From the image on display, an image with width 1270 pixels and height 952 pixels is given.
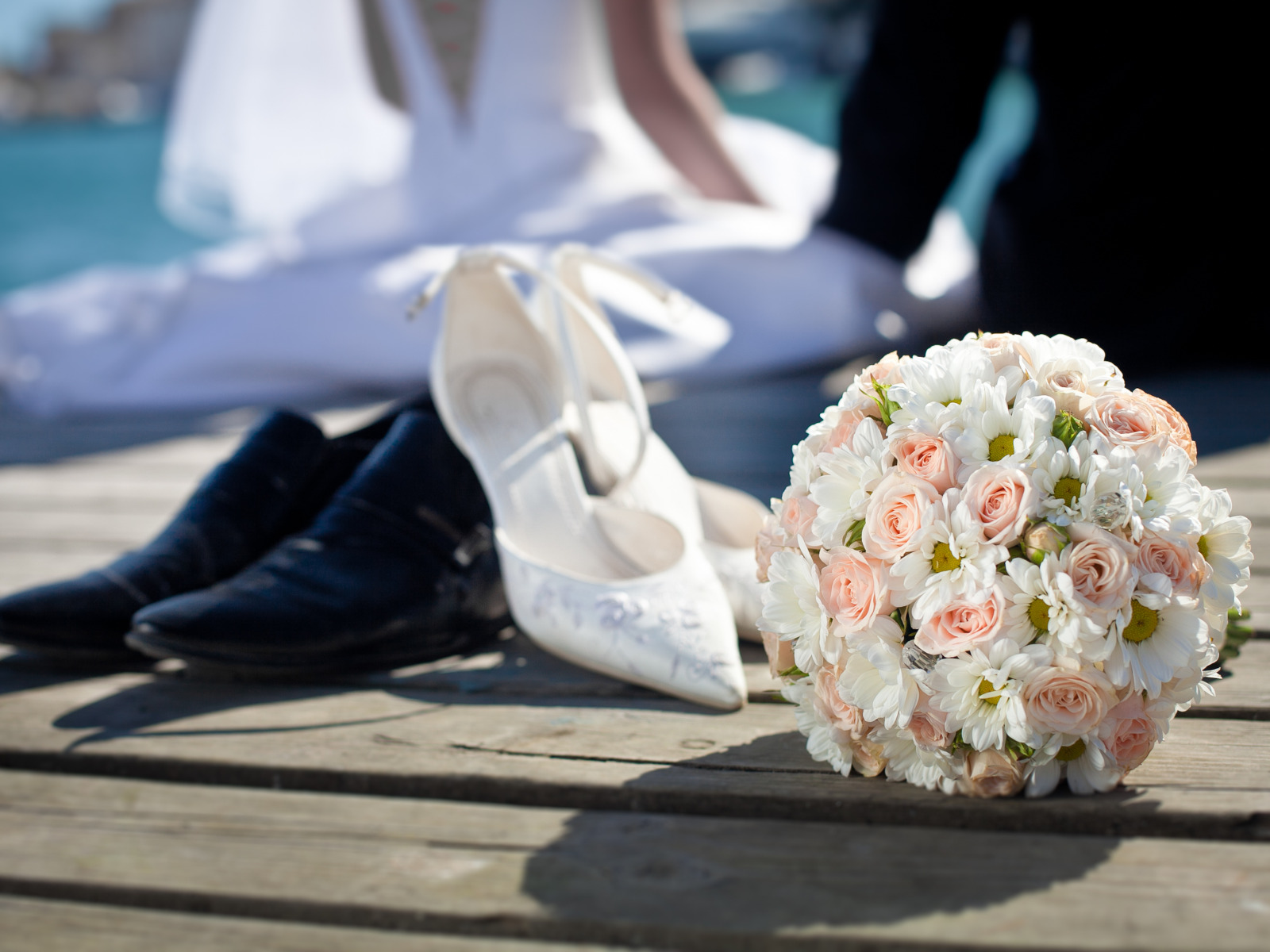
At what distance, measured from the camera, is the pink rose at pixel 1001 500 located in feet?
1.93

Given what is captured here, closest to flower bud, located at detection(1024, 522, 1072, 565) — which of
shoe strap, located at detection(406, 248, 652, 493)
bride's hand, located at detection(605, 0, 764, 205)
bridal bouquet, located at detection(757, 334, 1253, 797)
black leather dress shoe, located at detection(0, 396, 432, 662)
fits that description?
bridal bouquet, located at detection(757, 334, 1253, 797)

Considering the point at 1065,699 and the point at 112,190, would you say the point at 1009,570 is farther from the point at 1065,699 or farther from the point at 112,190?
the point at 112,190

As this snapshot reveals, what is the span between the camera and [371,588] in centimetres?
95

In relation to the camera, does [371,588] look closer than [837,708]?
No

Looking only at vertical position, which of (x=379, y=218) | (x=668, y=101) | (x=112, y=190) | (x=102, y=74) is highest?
(x=102, y=74)

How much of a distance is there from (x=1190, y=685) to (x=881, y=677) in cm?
17

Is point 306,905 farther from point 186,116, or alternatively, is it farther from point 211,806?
point 186,116

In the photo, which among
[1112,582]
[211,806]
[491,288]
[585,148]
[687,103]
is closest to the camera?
[1112,582]

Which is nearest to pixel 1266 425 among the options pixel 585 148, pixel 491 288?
pixel 491 288

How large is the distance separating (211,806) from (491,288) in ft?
1.99

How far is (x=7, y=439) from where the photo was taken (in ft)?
6.73

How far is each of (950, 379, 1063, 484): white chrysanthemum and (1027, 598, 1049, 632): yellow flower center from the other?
8 cm

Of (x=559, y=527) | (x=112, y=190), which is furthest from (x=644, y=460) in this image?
(x=112, y=190)

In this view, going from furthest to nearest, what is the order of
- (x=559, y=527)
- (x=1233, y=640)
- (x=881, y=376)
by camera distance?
1. (x=559, y=527)
2. (x=1233, y=640)
3. (x=881, y=376)
